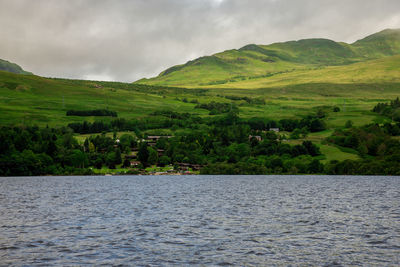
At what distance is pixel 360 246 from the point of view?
1628 inches

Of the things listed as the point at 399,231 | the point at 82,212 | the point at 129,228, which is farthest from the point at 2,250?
the point at 399,231

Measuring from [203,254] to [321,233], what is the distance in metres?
17.7

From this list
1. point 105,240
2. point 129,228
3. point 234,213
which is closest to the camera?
point 105,240

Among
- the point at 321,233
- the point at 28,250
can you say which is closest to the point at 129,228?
the point at 28,250

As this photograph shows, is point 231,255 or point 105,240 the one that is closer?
point 231,255

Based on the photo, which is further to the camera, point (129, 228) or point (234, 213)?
point (234, 213)

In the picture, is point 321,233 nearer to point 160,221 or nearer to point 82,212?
point 160,221

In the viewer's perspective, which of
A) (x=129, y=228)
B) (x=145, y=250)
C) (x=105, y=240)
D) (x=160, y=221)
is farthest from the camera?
(x=160, y=221)

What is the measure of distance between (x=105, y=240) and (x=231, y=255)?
14861mm

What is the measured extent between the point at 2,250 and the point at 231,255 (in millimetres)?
21365

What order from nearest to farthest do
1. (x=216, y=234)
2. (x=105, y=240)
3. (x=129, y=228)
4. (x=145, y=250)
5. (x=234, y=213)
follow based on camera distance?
1. (x=145, y=250)
2. (x=105, y=240)
3. (x=216, y=234)
4. (x=129, y=228)
5. (x=234, y=213)

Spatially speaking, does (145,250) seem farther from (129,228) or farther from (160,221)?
(160,221)

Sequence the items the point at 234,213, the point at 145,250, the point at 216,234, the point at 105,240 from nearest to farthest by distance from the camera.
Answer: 1. the point at 145,250
2. the point at 105,240
3. the point at 216,234
4. the point at 234,213

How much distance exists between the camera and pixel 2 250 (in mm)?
39469
